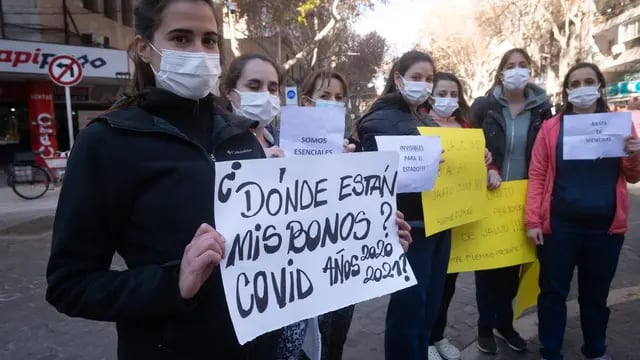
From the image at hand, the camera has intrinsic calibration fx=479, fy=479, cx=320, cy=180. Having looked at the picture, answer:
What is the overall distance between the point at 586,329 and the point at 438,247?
119cm

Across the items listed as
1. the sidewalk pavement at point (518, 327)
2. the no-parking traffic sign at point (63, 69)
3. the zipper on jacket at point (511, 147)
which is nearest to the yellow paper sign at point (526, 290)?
the sidewalk pavement at point (518, 327)

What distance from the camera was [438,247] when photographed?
2.70 metres

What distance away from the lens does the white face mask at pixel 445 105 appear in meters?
3.33

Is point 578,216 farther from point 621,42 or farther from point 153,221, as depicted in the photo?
point 621,42

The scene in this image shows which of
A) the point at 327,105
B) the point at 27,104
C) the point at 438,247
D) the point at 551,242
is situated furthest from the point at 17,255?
the point at 27,104

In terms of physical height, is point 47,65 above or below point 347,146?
above

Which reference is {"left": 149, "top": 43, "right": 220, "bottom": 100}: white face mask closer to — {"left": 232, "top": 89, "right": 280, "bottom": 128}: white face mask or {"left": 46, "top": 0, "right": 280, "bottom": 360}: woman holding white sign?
{"left": 46, "top": 0, "right": 280, "bottom": 360}: woman holding white sign

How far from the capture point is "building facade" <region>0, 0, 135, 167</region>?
1400 centimetres

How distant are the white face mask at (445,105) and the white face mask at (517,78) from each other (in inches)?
14.3

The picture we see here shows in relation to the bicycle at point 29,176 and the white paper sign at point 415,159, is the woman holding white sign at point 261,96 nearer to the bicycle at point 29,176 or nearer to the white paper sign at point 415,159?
Answer: the white paper sign at point 415,159

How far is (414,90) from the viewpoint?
2.72 meters

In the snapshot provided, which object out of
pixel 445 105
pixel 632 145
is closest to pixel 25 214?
pixel 445 105

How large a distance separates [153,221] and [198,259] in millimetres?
183

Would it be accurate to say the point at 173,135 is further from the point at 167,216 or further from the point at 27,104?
the point at 27,104
